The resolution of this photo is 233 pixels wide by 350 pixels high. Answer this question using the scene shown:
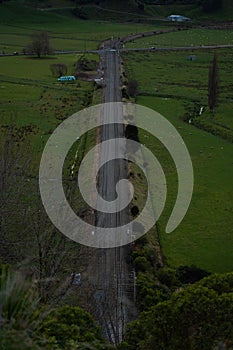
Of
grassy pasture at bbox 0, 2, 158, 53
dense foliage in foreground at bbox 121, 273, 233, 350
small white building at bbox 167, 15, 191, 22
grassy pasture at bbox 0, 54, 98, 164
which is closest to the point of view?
dense foliage in foreground at bbox 121, 273, 233, 350

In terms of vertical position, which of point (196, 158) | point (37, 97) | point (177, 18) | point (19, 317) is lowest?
point (19, 317)

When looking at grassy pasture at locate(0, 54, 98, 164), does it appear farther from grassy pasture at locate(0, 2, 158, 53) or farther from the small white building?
the small white building

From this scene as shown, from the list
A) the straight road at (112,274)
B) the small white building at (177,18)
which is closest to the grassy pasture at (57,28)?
the small white building at (177,18)

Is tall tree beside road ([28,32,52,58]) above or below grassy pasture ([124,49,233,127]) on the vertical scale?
above

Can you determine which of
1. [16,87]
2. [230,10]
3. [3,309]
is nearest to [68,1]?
[230,10]

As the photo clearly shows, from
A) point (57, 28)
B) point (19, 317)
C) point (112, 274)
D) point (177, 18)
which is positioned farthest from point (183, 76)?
point (19, 317)

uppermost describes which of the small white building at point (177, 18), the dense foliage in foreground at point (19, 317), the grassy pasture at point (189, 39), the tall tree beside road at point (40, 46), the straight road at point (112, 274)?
the small white building at point (177, 18)

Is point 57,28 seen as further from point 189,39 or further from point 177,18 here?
point 177,18

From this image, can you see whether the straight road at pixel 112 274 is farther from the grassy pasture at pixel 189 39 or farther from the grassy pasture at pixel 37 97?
the grassy pasture at pixel 189 39

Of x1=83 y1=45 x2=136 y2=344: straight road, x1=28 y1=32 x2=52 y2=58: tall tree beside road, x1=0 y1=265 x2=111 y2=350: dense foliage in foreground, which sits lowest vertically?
x1=83 y1=45 x2=136 y2=344: straight road

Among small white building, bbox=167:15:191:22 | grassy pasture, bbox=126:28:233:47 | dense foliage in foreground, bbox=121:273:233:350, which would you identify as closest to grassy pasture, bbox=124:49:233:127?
grassy pasture, bbox=126:28:233:47
